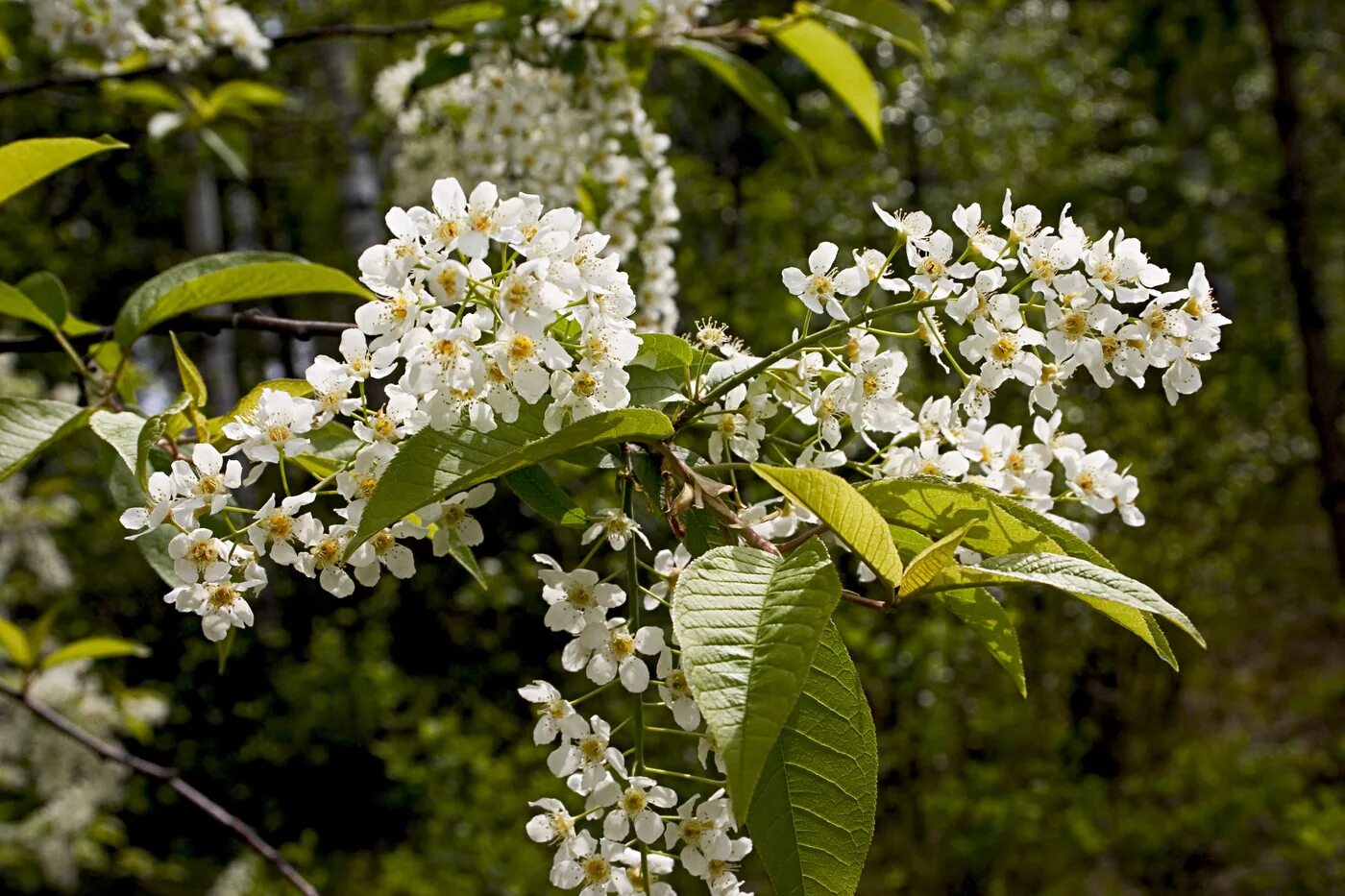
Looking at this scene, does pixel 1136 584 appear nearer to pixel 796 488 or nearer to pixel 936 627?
pixel 796 488

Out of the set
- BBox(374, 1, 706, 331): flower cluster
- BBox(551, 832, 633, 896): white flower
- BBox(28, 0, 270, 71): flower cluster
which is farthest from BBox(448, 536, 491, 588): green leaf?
BBox(28, 0, 270, 71): flower cluster

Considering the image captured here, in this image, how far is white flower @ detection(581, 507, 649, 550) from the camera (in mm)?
804

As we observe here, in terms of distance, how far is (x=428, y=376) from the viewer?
743 mm

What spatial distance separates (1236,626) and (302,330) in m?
6.71

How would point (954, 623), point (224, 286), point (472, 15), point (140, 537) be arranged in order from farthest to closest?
point (954, 623)
point (472, 15)
point (224, 286)
point (140, 537)

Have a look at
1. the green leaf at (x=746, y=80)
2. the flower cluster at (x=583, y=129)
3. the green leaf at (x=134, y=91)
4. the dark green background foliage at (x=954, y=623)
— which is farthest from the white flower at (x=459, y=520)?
the dark green background foliage at (x=954, y=623)

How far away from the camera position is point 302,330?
3.43 feet

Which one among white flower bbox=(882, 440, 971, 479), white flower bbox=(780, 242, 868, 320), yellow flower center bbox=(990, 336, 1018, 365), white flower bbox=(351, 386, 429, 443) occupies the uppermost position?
white flower bbox=(780, 242, 868, 320)

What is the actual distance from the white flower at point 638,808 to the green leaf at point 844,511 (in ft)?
0.71

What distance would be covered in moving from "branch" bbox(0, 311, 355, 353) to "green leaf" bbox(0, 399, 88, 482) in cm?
13

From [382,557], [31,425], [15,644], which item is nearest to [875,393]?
[382,557]

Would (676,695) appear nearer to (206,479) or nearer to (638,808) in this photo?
(638,808)

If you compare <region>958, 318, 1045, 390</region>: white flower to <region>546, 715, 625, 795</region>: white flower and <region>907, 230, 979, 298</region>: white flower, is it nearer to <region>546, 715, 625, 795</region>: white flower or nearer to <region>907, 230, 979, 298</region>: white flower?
<region>907, 230, 979, 298</region>: white flower

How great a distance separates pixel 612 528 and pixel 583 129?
125cm
